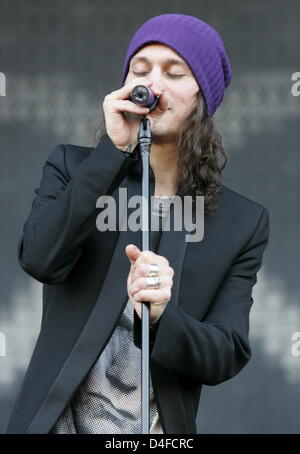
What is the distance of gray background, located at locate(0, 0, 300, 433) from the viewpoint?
392 cm

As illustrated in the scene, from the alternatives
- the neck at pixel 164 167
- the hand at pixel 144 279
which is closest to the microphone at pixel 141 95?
the hand at pixel 144 279

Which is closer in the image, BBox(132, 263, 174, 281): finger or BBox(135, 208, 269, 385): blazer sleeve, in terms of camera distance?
BBox(132, 263, 174, 281): finger

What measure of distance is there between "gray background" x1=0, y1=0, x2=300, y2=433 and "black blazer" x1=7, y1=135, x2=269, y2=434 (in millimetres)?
1846

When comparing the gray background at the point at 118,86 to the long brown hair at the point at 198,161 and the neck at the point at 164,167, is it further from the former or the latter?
the neck at the point at 164,167

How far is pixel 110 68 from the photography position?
156 inches

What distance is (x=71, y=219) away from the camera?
1837 millimetres

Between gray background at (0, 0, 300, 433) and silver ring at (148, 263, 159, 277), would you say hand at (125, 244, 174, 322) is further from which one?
gray background at (0, 0, 300, 433)

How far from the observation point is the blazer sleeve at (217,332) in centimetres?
184

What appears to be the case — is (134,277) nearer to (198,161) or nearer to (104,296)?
(104,296)

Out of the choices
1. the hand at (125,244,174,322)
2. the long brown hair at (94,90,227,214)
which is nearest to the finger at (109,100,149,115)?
the hand at (125,244,174,322)

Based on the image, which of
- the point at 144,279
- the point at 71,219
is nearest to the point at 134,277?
the point at 144,279

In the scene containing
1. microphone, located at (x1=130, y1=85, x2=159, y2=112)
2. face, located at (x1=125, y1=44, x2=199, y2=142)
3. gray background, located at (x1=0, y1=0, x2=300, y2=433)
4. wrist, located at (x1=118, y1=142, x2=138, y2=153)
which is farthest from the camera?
gray background, located at (x1=0, y1=0, x2=300, y2=433)

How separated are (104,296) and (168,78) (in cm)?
50
